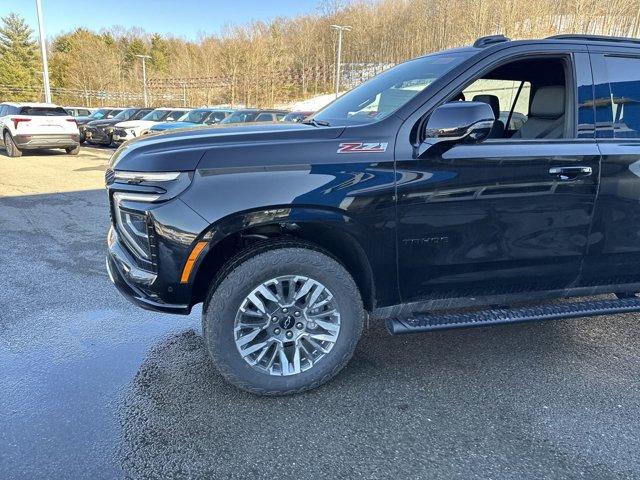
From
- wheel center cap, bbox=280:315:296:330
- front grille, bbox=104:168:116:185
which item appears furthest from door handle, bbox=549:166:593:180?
front grille, bbox=104:168:116:185

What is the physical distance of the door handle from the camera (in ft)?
8.84

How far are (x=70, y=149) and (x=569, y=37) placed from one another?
15195mm

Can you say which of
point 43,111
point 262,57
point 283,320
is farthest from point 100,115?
point 262,57

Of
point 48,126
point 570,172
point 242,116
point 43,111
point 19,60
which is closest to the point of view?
point 570,172

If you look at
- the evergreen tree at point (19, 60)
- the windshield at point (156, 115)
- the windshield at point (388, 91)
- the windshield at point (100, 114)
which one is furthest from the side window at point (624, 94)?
the evergreen tree at point (19, 60)

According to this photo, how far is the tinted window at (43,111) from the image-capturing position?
520 inches

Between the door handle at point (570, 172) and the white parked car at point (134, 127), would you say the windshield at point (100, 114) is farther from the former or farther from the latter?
the door handle at point (570, 172)

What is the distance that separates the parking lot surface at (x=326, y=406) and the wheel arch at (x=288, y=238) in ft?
1.99

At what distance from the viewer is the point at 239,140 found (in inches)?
97.0

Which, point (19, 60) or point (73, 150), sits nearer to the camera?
point (73, 150)

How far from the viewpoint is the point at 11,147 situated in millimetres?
13445

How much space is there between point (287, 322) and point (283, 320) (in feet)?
0.09

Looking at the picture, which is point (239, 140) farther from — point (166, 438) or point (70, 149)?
point (70, 149)

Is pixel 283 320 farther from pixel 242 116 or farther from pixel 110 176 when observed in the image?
pixel 242 116
